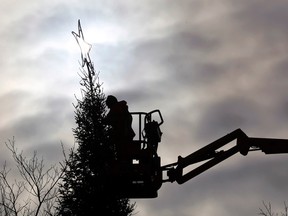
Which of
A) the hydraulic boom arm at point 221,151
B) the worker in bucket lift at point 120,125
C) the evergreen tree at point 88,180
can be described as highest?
the evergreen tree at point 88,180

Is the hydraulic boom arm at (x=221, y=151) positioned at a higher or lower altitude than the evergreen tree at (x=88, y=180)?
lower

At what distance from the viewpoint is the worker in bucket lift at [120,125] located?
12.5 meters

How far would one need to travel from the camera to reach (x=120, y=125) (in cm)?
1260

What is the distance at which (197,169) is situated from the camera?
12.1 m

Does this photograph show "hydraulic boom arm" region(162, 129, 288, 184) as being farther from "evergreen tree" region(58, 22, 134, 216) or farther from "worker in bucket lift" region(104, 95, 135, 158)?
"evergreen tree" region(58, 22, 134, 216)

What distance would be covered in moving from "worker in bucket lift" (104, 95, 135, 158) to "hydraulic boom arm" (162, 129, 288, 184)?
893mm

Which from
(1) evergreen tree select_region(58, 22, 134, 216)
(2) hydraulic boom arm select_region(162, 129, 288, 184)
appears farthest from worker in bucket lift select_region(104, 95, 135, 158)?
(1) evergreen tree select_region(58, 22, 134, 216)

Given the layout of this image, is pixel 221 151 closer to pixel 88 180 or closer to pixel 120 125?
pixel 120 125

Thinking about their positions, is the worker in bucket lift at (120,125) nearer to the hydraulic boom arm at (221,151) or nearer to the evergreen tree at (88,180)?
the hydraulic boom arm at (221,151)

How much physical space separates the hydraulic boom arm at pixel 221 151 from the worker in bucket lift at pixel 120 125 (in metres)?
0.89

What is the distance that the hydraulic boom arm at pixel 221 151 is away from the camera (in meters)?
12.1

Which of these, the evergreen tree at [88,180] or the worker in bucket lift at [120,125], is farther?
the evergreen tree at [88,180]

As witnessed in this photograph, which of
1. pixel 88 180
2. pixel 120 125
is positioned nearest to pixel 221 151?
pixel 120 125

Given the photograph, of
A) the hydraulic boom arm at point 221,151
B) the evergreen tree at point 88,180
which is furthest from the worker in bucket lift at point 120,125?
the evergreen tree at point 88,180
